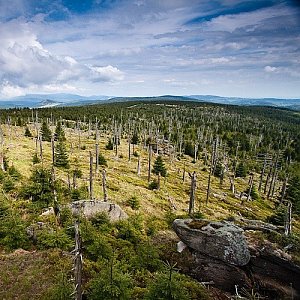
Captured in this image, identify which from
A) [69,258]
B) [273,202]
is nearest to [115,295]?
[69,258]

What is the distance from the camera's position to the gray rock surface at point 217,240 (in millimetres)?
21688

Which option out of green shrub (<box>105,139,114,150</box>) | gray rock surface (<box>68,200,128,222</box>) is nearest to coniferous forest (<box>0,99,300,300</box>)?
gray rock surface (<box>68,200,128,222</box>)

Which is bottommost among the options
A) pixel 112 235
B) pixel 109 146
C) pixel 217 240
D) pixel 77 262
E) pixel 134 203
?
pixel 109 146

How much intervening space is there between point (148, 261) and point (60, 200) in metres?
15.5

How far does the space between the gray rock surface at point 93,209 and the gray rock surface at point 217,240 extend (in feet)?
32.2

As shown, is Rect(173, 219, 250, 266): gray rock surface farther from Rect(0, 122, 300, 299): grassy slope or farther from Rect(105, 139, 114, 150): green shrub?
Rect(105, 139, 114, 150): green shrub

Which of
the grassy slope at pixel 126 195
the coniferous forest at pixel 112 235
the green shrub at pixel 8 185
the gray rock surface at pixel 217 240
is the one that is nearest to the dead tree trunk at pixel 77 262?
the coniferous forest at pixel 112 235

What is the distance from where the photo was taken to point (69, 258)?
23.4 meters

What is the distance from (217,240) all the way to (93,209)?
48.6 ft

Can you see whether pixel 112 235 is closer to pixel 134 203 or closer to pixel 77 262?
pixel 134 203

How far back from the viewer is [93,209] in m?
31.2

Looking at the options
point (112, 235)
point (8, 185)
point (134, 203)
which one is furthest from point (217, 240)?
point (8, 185)

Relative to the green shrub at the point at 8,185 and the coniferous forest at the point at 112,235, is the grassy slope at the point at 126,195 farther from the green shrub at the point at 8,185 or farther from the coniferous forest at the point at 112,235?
the green shrub at the point at 8,185

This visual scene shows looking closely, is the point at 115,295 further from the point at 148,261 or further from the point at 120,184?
the point at 120,184
